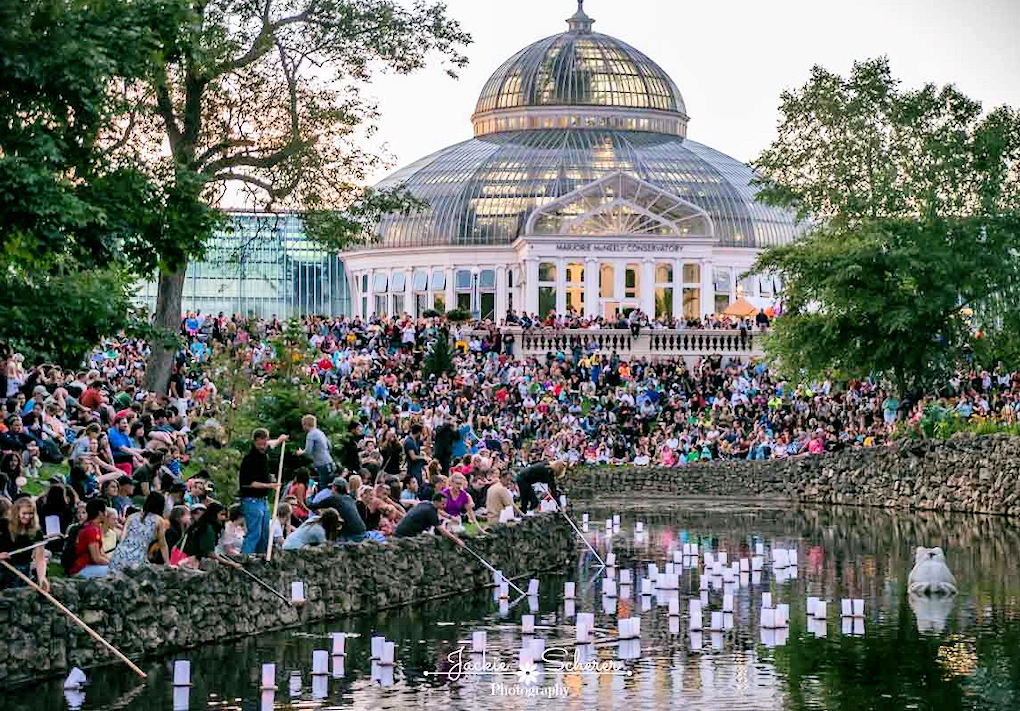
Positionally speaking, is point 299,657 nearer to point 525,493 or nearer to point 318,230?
point 525,493

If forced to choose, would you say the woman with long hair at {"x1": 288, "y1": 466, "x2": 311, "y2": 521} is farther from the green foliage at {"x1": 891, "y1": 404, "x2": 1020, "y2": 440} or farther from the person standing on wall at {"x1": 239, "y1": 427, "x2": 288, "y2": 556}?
the green foliage at {"x1": 891, "y1": 404, "x2": 1020, "y2": 440}

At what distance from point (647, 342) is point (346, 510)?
53375mm

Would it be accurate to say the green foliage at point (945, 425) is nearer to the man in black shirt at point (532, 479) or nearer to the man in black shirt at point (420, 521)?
the man in black shirt at point (532, 479)

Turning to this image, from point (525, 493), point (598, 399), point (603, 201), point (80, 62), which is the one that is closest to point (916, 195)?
point (598, 399)

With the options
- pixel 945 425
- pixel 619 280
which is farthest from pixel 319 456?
pixel 619 280

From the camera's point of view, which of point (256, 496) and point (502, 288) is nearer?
point (256, 496)

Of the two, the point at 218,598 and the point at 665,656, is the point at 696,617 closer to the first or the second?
the point at 665,656

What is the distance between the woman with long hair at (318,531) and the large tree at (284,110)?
62.6 ft

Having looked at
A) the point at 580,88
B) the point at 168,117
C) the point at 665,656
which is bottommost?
the point at 665,656

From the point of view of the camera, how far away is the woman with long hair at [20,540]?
21.1 m

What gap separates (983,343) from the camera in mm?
55656

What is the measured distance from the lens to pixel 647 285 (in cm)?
10806

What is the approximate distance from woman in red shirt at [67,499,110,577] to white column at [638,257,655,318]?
85714 millimetres

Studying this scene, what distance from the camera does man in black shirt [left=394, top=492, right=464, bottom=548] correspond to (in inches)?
1149
